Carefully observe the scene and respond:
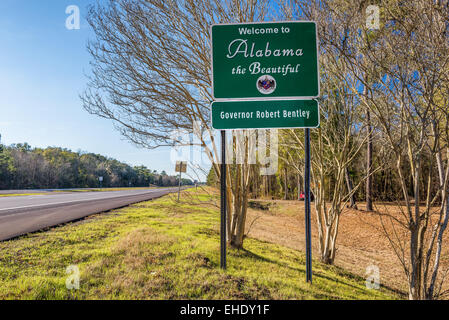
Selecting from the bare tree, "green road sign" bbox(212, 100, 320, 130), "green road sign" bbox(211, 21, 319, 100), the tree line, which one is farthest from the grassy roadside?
the tree line

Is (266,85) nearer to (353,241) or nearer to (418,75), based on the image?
(418,75)

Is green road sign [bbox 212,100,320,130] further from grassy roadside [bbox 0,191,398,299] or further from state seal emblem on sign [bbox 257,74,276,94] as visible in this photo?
grassy roadside [bbox 0,191,398,299]

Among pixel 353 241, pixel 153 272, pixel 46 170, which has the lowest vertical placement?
pixel 353 241

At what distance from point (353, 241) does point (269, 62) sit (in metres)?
10.6

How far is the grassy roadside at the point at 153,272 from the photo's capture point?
9.28 ft

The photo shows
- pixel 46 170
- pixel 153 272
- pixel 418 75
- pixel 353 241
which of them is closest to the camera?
pixel 418 75

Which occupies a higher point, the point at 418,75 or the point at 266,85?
the point at 418,75

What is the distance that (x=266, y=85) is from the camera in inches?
117

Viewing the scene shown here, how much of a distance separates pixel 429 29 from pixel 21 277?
6.02 meters

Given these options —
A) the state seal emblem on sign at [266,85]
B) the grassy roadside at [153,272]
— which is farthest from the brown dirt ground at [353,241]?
the state seal emblem on sign at [266,85]

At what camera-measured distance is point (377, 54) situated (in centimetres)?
334

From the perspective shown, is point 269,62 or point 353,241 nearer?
point 269,62

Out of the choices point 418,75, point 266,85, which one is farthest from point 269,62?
point 418,75
